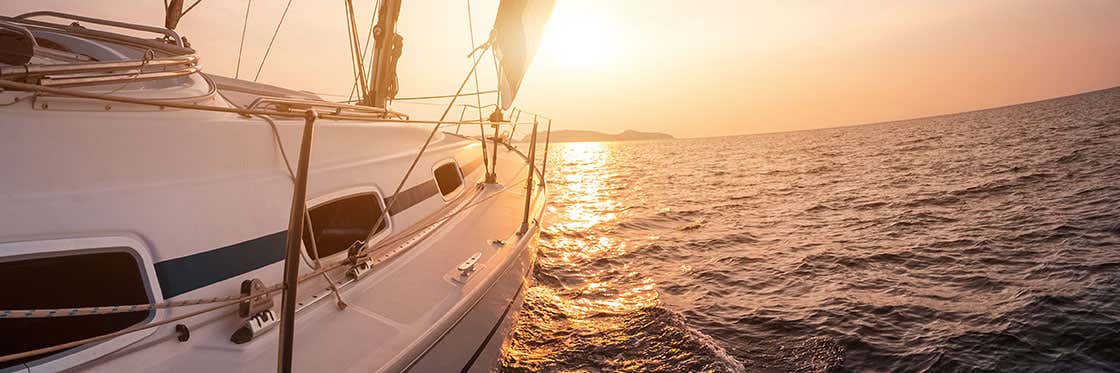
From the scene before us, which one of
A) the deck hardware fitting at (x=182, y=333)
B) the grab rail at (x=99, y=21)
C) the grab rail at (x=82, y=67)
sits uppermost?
the grab rail at (x=99, y=21)

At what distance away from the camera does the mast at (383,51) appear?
261 inches

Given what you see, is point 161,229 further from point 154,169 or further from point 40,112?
point 40,112

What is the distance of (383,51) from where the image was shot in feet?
22.0

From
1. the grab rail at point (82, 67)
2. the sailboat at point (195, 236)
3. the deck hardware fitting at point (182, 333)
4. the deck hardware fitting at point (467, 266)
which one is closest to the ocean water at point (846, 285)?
the deck hardware fitting at point (467, 266)

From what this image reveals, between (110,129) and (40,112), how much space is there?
0.24 meters

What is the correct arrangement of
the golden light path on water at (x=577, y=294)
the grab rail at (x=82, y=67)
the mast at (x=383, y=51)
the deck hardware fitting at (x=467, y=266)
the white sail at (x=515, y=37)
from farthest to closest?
the white sail at (x=515, y=37) < the mast at (x=383, y=51) < the golden light path on water at (x=577, y=294) < the deck hardware fitting at (x=467, y=266) < the grab rail at (x=82, y=67)

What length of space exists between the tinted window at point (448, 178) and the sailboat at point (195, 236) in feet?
5.78

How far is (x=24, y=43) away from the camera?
2.43 meters

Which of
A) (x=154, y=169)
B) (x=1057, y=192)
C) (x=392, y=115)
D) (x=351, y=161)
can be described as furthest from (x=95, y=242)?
(x=1057, y=192)

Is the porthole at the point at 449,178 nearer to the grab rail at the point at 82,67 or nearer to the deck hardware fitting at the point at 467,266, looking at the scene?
the deck hardware fitting at the point at 467,266

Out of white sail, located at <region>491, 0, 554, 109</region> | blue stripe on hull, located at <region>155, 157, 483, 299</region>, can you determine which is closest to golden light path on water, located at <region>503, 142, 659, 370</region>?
blue stripe on hull, located at <region>155, 157, 483, 299</region>

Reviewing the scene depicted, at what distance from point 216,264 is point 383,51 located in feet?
15.6

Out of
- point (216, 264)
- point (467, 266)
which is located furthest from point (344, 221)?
point (216, 264)

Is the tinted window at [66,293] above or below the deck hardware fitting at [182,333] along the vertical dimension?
above
